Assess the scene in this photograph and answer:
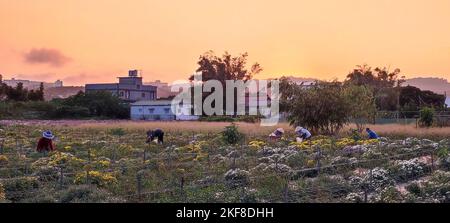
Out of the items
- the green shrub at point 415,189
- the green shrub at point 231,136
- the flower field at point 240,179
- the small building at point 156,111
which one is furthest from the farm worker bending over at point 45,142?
the small building at point 156,111

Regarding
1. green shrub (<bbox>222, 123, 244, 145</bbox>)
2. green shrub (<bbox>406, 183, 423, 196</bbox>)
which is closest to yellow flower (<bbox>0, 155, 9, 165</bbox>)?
green shrub (<bbox>222, 123, 244, 145</bbox>)

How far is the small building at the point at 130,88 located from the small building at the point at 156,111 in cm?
1873

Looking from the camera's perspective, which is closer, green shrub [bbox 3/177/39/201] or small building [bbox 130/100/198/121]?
green shrub [bbox 3/177/39/201]

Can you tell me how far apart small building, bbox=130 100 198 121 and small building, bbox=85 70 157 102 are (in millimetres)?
18731

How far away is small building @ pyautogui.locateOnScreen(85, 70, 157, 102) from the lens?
99.8 meters

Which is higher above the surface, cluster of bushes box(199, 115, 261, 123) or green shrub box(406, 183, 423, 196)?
cluster of bushes box(199, 115, 261, 123)

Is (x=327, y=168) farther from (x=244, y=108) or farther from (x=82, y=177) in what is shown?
(x=244, y=108)

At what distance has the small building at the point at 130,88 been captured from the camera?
99812 millimetres

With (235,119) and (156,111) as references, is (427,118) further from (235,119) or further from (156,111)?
(156,111)

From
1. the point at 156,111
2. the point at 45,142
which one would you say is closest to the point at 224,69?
the point at 156,111

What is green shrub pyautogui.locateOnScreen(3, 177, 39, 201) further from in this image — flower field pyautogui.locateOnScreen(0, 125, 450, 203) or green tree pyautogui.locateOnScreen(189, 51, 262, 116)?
green tree pyautogui.locateOnScreen(189, 51, 262, 116)
